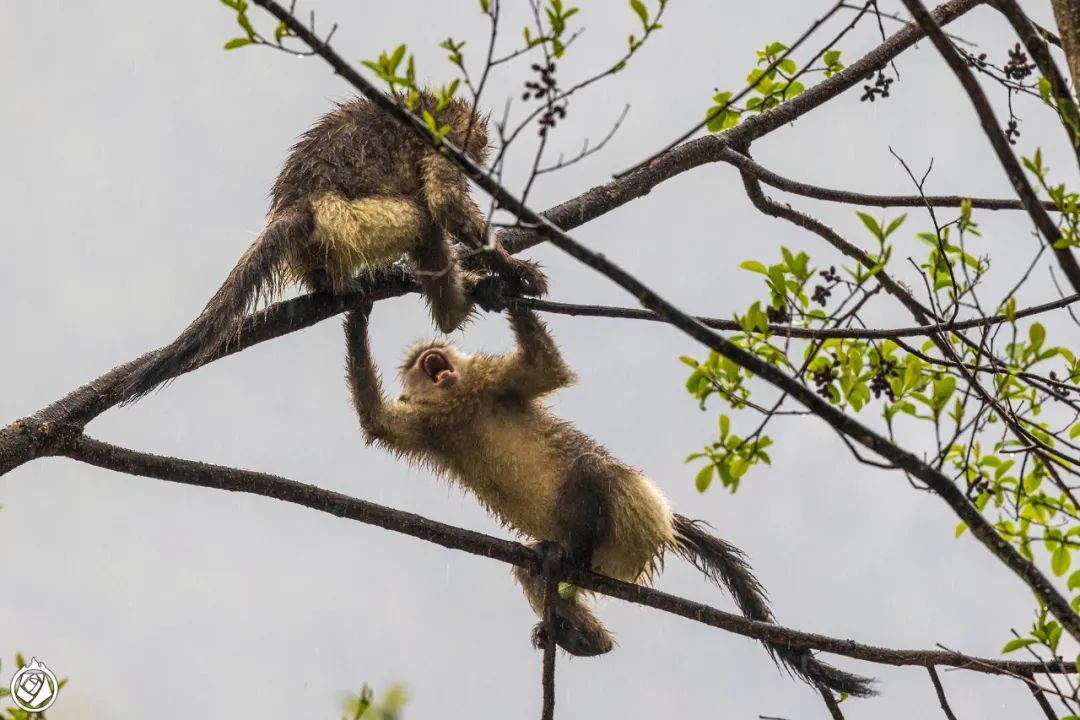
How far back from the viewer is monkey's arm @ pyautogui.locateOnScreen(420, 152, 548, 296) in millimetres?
5375

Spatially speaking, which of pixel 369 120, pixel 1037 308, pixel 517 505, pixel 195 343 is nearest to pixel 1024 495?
pixel 1037 308

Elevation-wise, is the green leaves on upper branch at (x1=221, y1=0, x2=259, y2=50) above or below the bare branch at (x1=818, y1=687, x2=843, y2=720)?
above

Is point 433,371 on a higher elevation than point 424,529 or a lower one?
higher

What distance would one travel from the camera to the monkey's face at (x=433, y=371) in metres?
5.93

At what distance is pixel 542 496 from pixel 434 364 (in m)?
0.99

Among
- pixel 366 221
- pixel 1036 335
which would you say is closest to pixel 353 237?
pixel 366 221

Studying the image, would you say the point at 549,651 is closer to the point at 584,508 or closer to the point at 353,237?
the point at 584,508

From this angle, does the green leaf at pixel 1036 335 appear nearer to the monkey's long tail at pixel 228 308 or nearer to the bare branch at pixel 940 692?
the bare branch at pixel 940 692

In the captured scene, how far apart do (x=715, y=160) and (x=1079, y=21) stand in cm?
297

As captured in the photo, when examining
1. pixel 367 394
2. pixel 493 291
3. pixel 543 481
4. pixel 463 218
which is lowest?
pixel 543 481

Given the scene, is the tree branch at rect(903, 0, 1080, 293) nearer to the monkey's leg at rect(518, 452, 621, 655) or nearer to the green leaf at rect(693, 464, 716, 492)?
the green leaf at rect(693, 464, 716, 492)

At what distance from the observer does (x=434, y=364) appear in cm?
612

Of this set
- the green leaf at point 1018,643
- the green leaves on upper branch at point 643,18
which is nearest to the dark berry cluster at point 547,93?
the green leaves on upper branch at point 643,18

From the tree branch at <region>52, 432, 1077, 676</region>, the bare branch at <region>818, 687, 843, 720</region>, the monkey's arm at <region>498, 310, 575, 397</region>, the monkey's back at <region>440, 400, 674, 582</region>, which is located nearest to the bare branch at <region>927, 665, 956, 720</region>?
the tree branch at <region>52, 432, 1077, 676</region>
